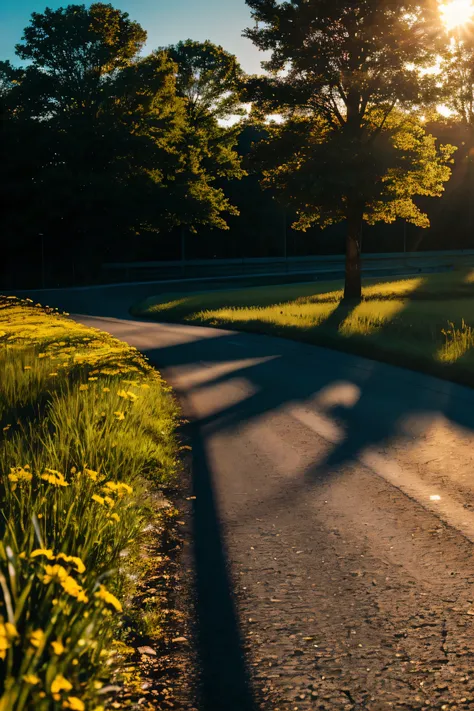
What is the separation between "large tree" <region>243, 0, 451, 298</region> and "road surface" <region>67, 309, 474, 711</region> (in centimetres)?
1885

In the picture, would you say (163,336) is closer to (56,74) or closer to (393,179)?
(393,179)

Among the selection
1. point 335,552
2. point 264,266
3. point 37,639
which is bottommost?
point 335,552

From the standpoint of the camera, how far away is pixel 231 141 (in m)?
70.2

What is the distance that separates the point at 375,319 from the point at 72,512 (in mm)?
19323

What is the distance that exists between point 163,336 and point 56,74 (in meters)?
43.7

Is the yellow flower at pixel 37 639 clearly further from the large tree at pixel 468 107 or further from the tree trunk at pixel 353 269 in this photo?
the large tree at pixel 468 107

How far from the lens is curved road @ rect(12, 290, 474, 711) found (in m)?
3.66

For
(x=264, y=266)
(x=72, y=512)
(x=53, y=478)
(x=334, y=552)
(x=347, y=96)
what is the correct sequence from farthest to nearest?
1. (x=264, y=266)
2. (x=347, y=96)
3. (x=334, y=552)
4. (x=72, y=512)
5. (x=53, y=478)

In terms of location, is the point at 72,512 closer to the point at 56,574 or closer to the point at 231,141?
the point at 56,574

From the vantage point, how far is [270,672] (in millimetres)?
3715

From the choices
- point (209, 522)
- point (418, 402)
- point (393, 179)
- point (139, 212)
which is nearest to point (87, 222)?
point (139, 212)

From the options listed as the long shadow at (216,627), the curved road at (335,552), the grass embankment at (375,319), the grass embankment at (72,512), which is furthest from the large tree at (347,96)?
the long shadow at (216,627)

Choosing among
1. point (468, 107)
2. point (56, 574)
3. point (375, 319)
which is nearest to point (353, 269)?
point (375, 319)

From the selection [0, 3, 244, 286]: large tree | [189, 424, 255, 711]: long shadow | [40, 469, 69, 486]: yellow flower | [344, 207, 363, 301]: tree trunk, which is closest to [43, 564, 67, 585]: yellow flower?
[189, 424, 255, 711]: long shadow
